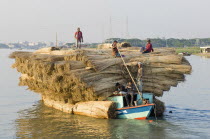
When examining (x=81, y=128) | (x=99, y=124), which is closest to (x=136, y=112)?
(x=99, y=124)

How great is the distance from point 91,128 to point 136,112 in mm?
2108

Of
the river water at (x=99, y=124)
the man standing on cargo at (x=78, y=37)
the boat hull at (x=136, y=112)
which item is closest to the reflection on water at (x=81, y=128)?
the river water at (x=99, y=124)

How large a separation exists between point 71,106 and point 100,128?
136 inches

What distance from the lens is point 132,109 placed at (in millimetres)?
15883

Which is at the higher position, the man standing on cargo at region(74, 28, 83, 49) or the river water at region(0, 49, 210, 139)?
the man standing on cargo at region(74, 28, 83, 49)

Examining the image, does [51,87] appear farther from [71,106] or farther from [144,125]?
[144,125]

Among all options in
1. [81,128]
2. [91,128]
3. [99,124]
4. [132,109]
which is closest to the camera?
[91,128]

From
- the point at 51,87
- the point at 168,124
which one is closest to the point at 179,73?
the point at 168,124

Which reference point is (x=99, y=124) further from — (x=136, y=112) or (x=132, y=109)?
(x=136, y=112)

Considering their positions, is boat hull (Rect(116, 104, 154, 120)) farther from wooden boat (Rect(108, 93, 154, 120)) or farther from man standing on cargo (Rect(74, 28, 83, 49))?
man standing on cargo (Rect(74, 28, 83, 49))

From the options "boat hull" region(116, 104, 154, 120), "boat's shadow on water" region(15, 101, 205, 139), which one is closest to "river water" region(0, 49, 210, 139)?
"boat's shadow on water" region(15, 101, 205, 139)

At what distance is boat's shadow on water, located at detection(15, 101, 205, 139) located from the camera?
1459 cm

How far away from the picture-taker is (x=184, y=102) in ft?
77.4

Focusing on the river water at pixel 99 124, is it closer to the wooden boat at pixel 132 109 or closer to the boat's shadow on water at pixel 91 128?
the boat's shadow on water at pixel 91 128
